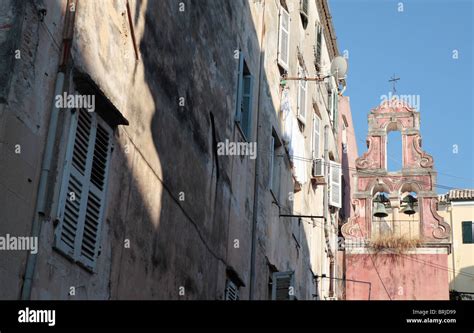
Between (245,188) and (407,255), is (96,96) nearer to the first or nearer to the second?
(245,188)

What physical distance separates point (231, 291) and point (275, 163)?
181 inches

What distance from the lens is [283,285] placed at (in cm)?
1474

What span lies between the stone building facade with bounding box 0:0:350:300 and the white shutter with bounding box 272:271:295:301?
25 millimetres

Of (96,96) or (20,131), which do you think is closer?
(20,131)

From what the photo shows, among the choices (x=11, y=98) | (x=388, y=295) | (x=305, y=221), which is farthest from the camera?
(x=388, y=295)

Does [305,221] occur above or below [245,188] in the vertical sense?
above

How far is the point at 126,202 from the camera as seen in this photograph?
7777mm

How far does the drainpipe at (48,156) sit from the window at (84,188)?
0.23 meters

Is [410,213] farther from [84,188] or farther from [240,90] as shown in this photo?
[84,188]

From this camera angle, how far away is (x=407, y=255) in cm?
2698
